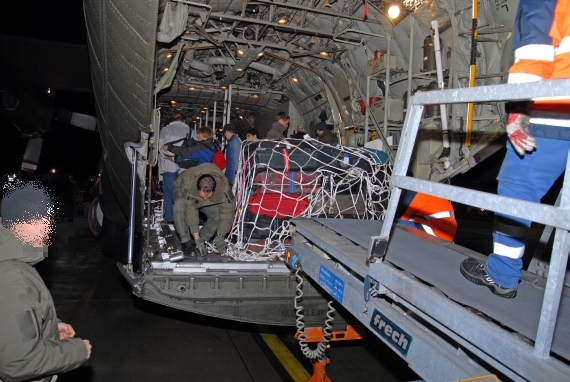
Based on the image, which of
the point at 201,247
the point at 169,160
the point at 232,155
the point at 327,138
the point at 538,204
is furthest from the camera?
the point at 327,138

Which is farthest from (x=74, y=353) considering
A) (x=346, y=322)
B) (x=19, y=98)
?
(x=19, y=98)

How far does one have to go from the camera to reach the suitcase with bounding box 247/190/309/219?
14.9 ft

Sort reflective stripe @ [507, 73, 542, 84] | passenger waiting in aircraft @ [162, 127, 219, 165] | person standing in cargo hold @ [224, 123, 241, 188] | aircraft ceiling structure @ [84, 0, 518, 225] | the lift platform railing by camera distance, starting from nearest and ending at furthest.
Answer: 1. the lift platform railing
2. reflective stripe @ [507, 73, 542, 84]
3. aircraft ceiling structure @ [84, 0, 518, 225]
4. person standing in cargo hold @ [224, 123, 241, 188]
5. passenger waiting in aircraft @ [162, 127, 219, 165]

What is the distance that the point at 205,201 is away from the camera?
A: 4.70 meters

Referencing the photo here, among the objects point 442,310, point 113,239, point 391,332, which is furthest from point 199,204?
point 113,239

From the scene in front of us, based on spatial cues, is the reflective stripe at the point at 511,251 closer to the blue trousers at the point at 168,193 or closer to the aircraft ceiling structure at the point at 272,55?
the aircraft ceiling structure at the point at 272,55

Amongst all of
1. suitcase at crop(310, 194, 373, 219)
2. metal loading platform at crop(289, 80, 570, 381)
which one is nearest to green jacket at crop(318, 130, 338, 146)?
suitcase at crop(310, 194, 373, 219)

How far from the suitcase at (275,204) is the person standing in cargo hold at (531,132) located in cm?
271

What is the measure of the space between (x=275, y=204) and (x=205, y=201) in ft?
2.48

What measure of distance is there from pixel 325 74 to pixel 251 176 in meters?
4.18

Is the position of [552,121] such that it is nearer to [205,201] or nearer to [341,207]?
[341,207]

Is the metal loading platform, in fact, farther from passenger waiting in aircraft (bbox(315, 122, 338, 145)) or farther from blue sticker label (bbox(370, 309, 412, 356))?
passenger waiting in aircraft (bbox(315, 122, 338, 145))

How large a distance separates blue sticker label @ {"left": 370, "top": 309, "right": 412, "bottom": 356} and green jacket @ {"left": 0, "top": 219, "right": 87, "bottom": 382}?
1.42 m

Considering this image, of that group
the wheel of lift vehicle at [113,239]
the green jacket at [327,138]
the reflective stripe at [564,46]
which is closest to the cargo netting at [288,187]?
the green jacket at [327,138]
